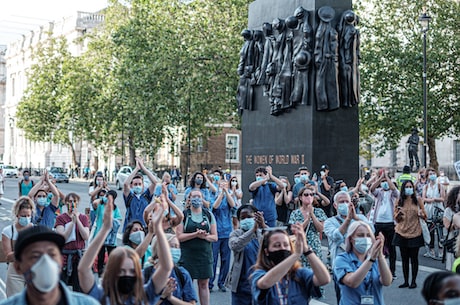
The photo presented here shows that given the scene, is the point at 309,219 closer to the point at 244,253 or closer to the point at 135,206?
the point at 244,253

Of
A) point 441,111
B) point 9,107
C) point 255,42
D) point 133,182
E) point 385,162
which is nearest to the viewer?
point 133,182

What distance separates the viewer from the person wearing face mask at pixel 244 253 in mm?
8211

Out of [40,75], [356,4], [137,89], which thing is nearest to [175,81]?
[137,89]

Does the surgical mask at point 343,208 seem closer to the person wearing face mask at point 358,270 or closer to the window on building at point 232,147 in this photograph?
the person wearing face mask at point 358,270

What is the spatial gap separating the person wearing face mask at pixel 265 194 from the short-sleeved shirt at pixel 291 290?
311 inches

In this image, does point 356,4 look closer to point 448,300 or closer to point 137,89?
point 137,89

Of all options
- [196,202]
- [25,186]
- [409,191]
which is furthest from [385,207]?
[25,186]

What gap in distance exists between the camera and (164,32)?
43969 millimetres

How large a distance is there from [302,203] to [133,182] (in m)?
3.65

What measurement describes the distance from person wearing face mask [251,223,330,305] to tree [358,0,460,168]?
3547 centimetres

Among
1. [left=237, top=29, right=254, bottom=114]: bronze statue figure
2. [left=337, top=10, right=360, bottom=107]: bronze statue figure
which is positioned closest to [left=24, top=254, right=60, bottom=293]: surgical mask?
[left=337, top=10, right=360, bottom=107]: bronze statue figure

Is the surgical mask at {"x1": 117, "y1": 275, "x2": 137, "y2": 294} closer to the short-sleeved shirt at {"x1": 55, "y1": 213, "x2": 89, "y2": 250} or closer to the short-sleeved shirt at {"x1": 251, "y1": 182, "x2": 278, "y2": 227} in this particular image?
the short-sleeved shirt at {"x1": 55, "y1": 213, "x2": 89, "y2": 250}

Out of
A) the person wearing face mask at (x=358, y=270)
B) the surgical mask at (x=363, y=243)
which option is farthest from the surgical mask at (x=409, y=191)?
the surgical mask at (x=363, y=243)

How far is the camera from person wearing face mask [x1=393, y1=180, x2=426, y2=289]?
506 inches
